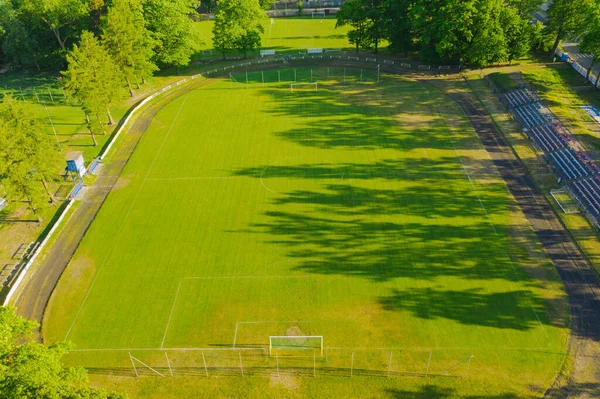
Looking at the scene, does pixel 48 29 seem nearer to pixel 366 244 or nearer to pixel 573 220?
pixel 366 244

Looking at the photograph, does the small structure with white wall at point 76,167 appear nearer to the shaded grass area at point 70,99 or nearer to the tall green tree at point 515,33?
the shaded grass area at point 70,99

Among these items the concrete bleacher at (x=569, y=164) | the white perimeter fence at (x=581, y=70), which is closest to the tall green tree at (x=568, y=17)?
the white perimeter fence at (x=581, y=70)

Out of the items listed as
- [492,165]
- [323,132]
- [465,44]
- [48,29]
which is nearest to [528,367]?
[492,165]

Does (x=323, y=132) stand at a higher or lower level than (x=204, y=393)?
higher

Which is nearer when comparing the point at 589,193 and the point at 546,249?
the point at 546,249

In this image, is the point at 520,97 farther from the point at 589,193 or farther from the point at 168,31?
the point at 168,31

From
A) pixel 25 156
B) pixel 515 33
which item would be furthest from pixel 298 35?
pixel 25 156
